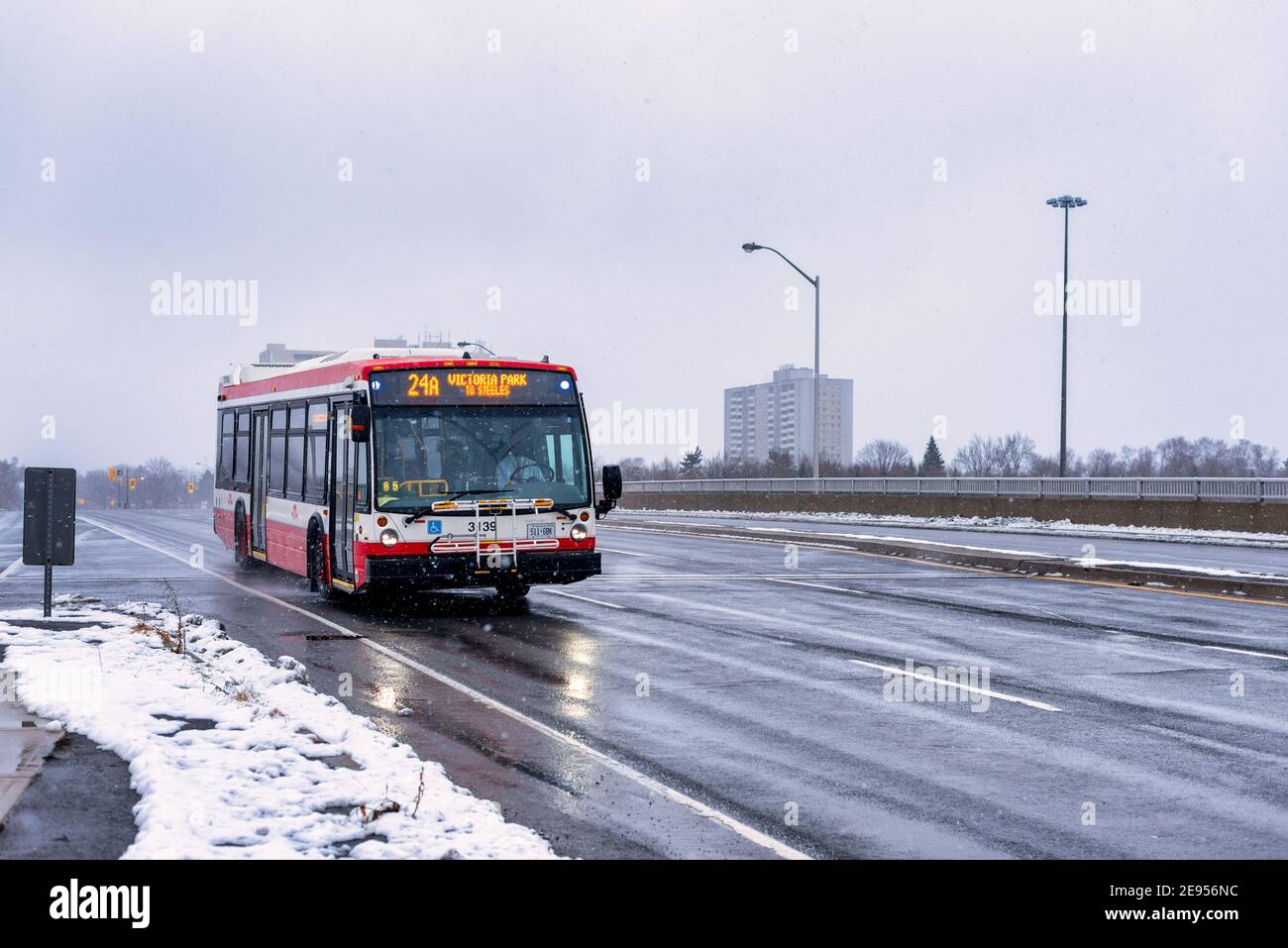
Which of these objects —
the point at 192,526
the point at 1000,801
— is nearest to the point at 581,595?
the point at 1000,801

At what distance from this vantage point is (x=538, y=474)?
56.4 feet

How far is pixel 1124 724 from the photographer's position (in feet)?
32.0

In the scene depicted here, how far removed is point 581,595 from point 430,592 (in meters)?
2.41

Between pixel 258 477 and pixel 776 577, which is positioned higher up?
pixel 258 477

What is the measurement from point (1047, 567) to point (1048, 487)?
20355mm

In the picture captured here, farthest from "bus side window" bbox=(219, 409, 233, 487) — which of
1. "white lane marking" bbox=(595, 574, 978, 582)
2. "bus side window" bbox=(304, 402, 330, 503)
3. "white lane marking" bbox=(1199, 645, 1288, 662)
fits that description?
"white lane marking" bbox=(1199, 645, 1288, 662)

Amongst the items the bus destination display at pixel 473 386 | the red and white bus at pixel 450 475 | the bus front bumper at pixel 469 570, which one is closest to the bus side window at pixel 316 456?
the red and white bus at pixel 450 475

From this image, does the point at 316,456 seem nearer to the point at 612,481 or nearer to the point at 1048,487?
the point at 612,481

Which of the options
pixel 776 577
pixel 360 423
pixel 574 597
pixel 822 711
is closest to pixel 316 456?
pixel 360 423

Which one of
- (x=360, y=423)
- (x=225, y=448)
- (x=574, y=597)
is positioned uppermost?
(x=360, y=423)

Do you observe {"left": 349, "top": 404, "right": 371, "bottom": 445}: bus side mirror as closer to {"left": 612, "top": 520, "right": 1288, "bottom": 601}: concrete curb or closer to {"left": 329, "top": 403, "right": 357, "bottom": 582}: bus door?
{"left": 329, "top": 403, "right": 357, "bottom": 582}: bus door

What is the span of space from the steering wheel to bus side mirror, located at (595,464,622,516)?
69 centimetres
